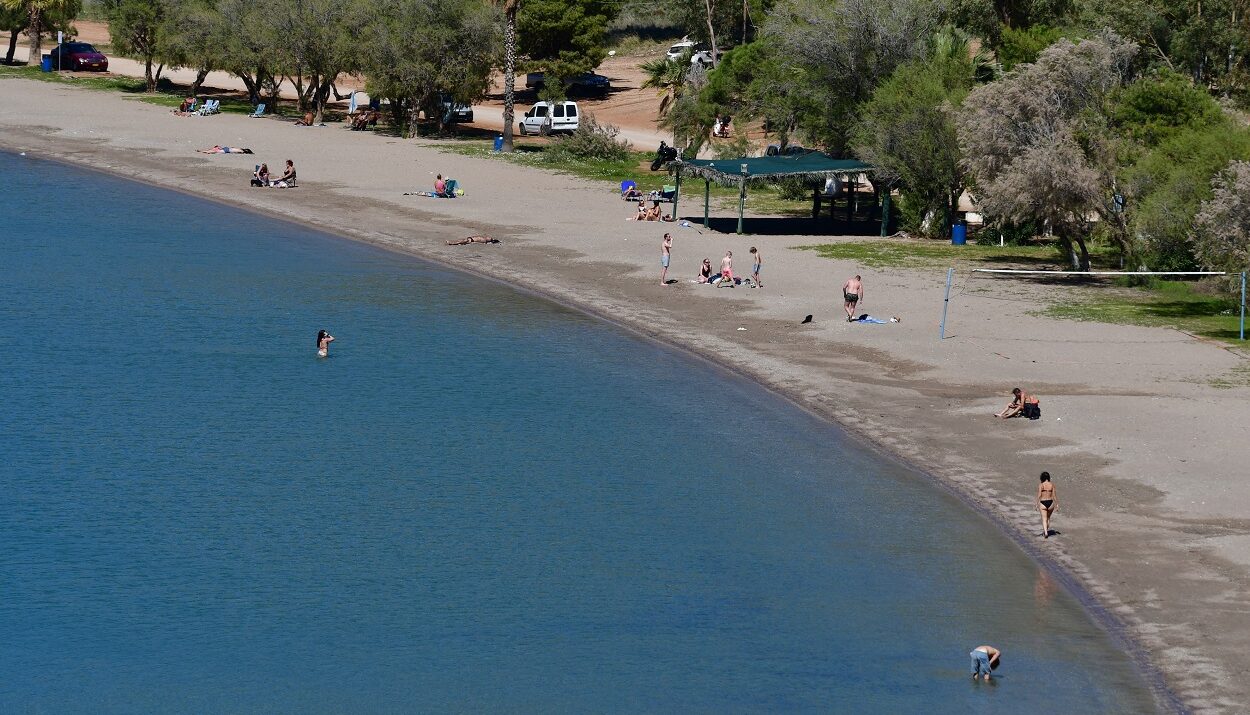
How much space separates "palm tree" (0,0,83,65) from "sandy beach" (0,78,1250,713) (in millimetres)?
37145

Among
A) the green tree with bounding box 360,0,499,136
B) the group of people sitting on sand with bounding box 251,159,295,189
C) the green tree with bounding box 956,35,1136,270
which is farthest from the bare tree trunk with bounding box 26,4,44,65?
the green tree with bounding box 956,35,1136,270

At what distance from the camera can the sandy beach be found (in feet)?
77.2

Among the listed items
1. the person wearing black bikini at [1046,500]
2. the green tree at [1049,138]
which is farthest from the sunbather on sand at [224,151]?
the person wearing black bikini at [1046,500]

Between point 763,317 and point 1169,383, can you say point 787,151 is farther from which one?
point 1169,383

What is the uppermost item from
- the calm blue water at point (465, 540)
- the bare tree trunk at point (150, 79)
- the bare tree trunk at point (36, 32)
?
the bare tree trunk at point (36, 32)

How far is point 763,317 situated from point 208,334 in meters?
15.0

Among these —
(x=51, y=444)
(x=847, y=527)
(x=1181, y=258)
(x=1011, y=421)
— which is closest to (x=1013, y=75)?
(x=1181, y=258)

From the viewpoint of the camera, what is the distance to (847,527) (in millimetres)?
27797

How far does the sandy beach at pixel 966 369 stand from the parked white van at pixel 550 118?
39.6ft

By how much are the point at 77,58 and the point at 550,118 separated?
139 ft

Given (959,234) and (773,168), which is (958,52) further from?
(773,168)

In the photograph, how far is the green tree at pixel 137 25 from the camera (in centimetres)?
9119

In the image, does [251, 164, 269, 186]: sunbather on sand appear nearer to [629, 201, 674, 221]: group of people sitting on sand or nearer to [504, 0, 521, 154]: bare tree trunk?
[504, 0, 521, 154]: bare tree trunk

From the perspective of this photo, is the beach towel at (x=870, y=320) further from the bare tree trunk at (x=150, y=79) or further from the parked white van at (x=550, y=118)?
the bare tree trunk at (x=150, y=79)
